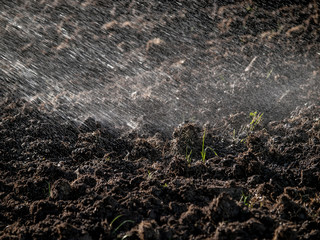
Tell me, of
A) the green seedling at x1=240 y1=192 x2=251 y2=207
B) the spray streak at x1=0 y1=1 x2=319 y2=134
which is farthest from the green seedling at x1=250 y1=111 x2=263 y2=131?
the green seedling at x1=240 y1=192 x2=251 y2=207

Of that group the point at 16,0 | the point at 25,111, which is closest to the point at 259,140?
the point at 25,111

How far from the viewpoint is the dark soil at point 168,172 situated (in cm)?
176

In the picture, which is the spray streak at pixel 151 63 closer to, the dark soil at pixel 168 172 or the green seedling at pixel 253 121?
the dark soil at pixel 168 172

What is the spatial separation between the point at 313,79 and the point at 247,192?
179 centimetres

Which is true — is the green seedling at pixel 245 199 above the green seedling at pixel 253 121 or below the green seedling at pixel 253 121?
below

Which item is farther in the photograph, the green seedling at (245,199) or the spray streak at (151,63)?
the spray streak at (151,63)

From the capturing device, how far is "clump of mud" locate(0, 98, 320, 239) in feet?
5.74

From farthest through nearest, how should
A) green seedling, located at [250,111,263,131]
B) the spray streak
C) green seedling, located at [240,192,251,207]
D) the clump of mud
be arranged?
the spray streak → green seedling, located at [250,111,263,131] → green seedling, located at [240,192,251,207] → the clump of mud

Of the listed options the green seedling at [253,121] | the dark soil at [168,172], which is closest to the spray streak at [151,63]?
the dark soil at [168,172]

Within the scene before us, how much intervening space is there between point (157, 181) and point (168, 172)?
0.52 feet

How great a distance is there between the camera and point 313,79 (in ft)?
10.6

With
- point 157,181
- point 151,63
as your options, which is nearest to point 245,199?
point 157,181

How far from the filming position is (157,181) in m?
2.12

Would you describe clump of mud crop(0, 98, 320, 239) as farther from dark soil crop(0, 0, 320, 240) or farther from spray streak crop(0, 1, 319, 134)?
spray streak crop(0, 1, 319, 134)
